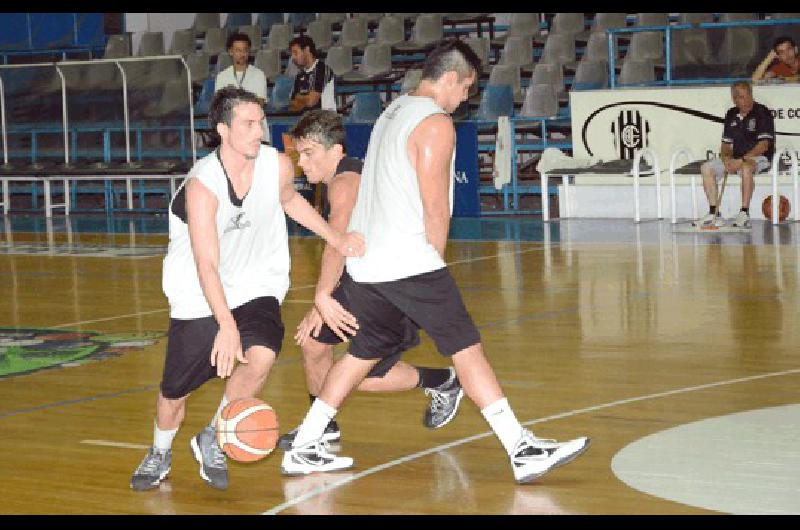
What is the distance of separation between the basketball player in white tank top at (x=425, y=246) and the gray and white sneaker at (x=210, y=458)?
1.00 ft

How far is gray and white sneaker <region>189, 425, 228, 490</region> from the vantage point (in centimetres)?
600

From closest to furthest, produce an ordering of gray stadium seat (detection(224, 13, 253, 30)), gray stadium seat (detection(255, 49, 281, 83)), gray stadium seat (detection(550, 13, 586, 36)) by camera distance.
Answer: gray stadium seat (detection(550, 13, 586, 36)), gray stadium seat (detection(255, 49, 281, 83)), gray stadium seat (detection(224, 13, 253, 30))

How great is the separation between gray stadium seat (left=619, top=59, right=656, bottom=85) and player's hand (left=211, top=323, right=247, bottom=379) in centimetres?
1452

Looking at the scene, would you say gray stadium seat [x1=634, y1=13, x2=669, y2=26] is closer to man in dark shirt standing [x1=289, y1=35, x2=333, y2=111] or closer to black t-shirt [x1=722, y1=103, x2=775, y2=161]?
black t-shirt [x1=722, y1=103, x2=775, y2=161]

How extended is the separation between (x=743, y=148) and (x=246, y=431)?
1154cm

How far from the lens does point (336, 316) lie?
20.3 ft

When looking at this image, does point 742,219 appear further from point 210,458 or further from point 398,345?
point 210,458

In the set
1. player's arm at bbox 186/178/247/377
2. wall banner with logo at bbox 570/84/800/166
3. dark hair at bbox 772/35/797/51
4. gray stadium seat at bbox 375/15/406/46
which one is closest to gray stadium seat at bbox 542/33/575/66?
gray stadium seat at bbox 375/15/406/46

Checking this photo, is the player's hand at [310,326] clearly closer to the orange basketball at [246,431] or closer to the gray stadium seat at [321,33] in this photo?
the orange basketball at [246,431]

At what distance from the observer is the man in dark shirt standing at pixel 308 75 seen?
17.5 m

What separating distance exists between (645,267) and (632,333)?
3.57 meters

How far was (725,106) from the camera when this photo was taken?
693 inches

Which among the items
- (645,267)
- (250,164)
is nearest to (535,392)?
(250,164)

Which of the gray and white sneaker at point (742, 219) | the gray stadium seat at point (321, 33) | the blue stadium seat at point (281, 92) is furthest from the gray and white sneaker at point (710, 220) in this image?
the gray stadium seat at point (321, 33)
